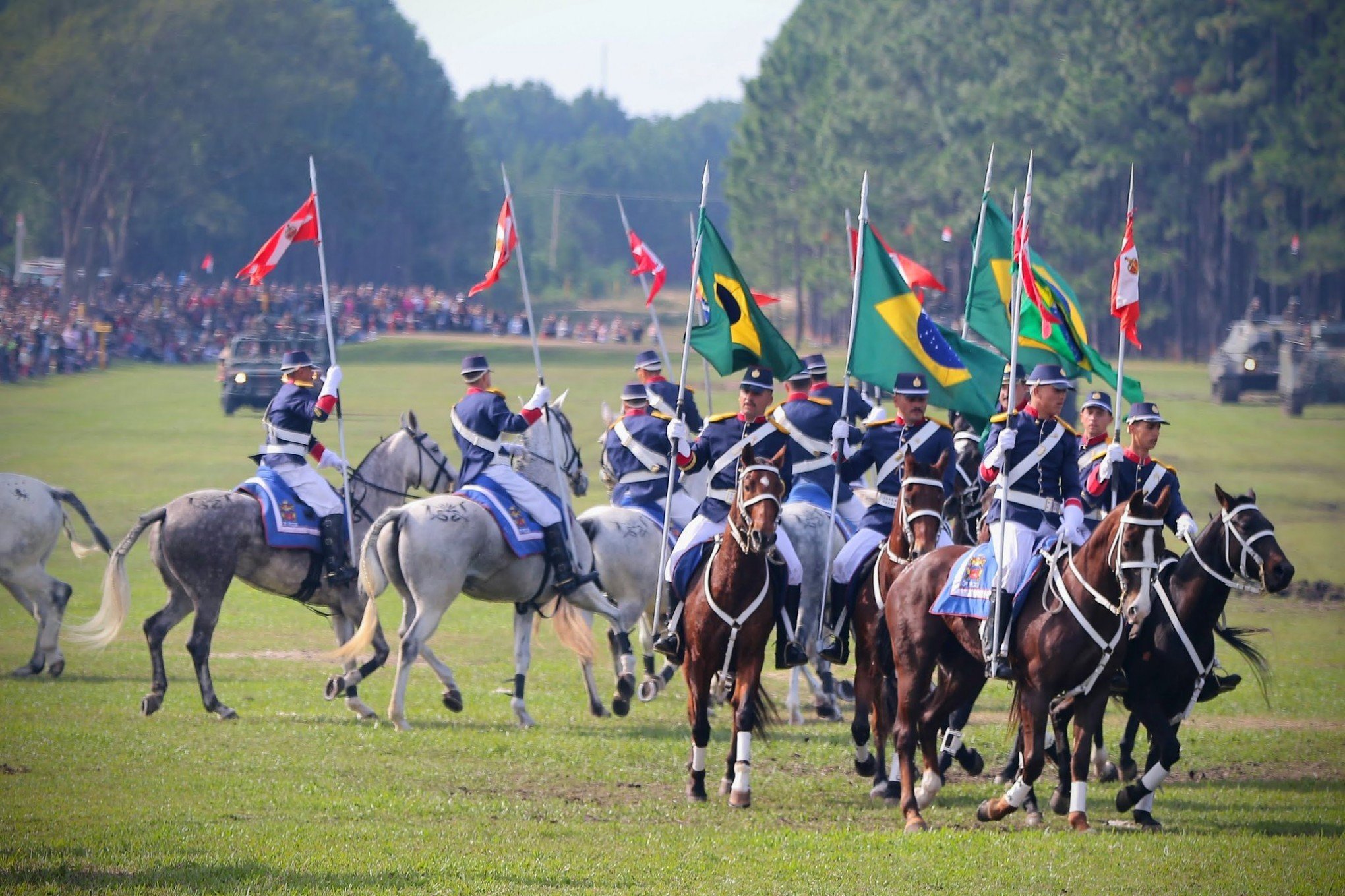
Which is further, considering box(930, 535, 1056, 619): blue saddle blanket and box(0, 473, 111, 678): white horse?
box(0, 473, 111, 678): white horse

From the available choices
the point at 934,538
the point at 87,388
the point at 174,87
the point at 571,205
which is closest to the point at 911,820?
the point at 934,538

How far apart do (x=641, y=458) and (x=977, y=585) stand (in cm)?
647

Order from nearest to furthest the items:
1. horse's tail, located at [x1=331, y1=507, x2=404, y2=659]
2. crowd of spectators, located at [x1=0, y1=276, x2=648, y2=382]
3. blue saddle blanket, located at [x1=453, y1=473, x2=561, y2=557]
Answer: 1. horse's tail, located at [x1=331, y1=507, x2=404, y2=659]
2. blue saddle blanket, located at [x1=453, y1=473, x2=561, y2=557]
3. crowd of spectators, located at [x1=0, y1=276, x2=648, y2=382]

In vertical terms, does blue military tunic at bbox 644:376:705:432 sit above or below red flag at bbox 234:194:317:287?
below

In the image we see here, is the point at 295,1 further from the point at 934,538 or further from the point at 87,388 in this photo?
the point at 934,538

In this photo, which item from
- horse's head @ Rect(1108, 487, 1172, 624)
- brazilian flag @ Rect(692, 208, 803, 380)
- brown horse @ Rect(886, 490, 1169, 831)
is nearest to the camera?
horse's head @ Rect(1108, 487, 1172, 624)

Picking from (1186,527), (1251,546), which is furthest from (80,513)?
(1251,546)

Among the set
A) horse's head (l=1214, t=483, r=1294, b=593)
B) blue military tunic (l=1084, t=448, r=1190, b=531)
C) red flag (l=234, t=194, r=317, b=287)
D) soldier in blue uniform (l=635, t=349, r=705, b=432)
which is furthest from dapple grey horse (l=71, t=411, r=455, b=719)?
horse's head (l=1214, t=483, r=1294, b=593)

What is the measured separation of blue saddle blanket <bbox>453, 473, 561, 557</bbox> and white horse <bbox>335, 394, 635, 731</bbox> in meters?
0.08

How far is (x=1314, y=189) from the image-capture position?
215 feet

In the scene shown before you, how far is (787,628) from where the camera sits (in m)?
14.3

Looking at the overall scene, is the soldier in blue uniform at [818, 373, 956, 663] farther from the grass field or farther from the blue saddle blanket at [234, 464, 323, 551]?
the blue saddle blanket at [234, 464, 323, 551]

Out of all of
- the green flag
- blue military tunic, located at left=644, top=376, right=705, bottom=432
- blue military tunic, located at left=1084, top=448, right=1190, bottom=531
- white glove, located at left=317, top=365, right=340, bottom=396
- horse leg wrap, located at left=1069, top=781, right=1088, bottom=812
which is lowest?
horse leg wrap, located at left=1069, top=781, right=1088, bottom=812

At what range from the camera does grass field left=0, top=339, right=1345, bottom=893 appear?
11102 millimetres
